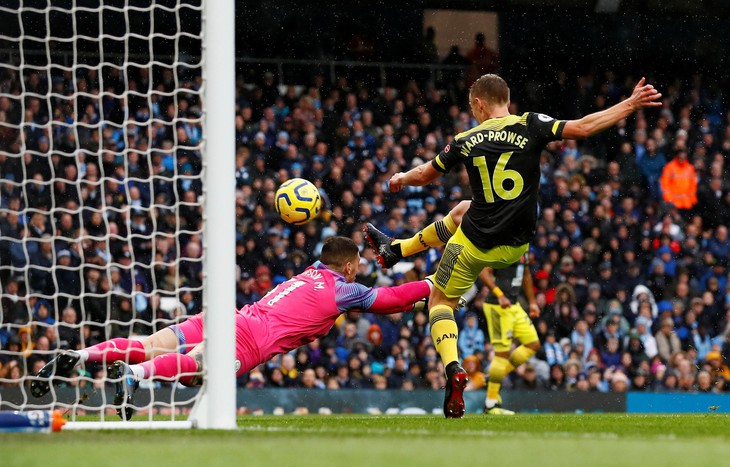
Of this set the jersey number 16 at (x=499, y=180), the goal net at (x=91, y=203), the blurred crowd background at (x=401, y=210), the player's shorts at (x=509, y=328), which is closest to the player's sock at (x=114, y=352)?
the goal net at (x=91, y=203)

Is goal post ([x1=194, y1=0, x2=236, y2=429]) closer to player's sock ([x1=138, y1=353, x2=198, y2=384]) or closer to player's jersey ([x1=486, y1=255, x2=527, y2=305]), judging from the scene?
player's sock ([x1=138, y1=353, x2=198, y2=384])

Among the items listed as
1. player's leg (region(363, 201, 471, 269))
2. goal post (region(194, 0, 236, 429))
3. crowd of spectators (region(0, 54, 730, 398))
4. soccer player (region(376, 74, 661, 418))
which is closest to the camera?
goal post (region(194, 0, 236, 429))

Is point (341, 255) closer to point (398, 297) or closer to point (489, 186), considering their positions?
point (398, 297)

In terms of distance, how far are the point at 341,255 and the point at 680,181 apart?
38.3ft

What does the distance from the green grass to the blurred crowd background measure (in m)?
7.29

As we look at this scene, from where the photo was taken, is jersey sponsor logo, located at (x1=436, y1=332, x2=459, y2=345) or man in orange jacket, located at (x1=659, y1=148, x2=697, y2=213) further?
man in orange jacket, located at (x1=659, y1=148, x2=697, y2=213)

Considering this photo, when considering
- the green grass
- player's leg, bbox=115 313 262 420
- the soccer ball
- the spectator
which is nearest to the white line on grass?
the green grass

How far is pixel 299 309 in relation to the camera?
8078 mm

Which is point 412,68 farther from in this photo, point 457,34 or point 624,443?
point 624,443

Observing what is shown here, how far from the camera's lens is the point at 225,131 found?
19.7ft

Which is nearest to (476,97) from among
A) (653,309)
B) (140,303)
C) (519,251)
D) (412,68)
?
(519,251)

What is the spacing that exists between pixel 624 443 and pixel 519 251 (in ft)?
10.2

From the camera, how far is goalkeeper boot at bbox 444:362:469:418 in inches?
297

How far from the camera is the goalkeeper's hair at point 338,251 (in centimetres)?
817
